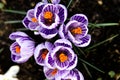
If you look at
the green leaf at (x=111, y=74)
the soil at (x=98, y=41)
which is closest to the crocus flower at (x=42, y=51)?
the soil at (x=98, y=41)

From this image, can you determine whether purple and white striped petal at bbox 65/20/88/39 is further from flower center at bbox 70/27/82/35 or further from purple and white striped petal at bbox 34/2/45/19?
purple and white striped petal at bbox 34/2/45/19

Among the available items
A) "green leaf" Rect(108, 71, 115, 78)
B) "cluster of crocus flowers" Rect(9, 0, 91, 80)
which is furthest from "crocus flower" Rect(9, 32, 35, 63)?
"green leaf" Rect(108, 71, 115, 78)

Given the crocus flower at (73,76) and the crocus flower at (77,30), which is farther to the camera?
the crocus flower at (73,76)

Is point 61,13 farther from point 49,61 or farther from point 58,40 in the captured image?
point 49,61

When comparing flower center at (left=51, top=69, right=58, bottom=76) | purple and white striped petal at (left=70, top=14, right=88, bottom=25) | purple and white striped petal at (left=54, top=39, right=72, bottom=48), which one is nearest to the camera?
purple and white striped petal at (left=54, top=39, right=72, bottom=48)

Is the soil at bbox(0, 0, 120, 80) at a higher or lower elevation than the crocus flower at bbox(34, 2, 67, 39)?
lower

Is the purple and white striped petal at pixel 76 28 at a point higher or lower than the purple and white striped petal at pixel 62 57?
higher

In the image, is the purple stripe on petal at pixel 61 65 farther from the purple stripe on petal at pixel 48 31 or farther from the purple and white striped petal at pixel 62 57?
the purple stripe on petal at pixel 48 31
